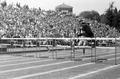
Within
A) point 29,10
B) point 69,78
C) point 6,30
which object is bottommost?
point 69,78

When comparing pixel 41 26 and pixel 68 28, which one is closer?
pixel 41 26

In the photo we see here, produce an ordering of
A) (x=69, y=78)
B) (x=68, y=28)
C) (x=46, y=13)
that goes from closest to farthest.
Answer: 1. (x=69, y=78)
2. (x=68, y=28)
3. (x=46, y=13)

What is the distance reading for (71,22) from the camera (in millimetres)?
52000

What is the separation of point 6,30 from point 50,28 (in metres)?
8.01

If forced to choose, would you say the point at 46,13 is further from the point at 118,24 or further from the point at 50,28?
the point at 118,24

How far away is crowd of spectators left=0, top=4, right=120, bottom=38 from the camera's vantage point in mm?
40125

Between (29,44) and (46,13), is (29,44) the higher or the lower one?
the lower one

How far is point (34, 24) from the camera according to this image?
44.2m

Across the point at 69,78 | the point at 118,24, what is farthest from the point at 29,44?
the point at 118,24

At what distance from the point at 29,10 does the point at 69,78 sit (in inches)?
1458

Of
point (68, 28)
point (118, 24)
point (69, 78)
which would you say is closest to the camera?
point (69, 78)

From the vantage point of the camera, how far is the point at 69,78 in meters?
13.5

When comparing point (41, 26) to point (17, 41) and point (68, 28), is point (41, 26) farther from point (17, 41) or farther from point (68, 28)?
point (17, 41)

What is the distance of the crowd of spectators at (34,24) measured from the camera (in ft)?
132
